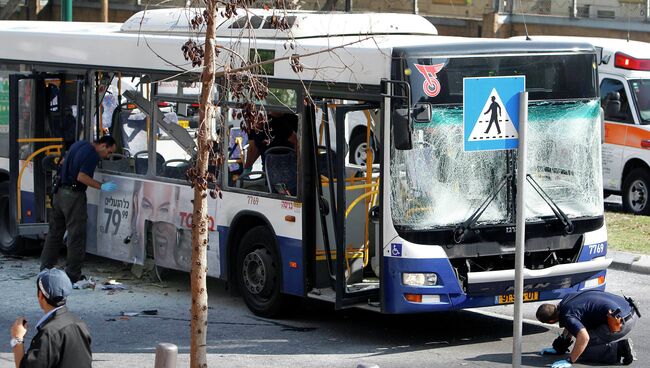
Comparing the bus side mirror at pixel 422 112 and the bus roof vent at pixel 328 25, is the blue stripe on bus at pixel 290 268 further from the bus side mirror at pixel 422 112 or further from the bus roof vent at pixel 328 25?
the bus roof vent at pixel 328 25

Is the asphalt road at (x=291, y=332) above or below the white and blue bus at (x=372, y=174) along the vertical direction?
below

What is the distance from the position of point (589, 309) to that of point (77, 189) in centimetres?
597

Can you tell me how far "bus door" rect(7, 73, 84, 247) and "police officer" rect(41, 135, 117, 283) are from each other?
971 mm

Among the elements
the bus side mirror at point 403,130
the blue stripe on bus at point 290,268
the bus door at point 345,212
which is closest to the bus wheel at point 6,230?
the blue stripe on bus at point 290,268

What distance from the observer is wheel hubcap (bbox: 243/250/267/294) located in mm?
11977

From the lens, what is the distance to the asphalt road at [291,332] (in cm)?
1052

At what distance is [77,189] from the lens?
13484mm

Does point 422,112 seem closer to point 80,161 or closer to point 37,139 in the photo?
point 80,161

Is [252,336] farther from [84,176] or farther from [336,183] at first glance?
[84,176]

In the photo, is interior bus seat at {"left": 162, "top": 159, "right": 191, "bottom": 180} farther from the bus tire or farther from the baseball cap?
the baseball cap

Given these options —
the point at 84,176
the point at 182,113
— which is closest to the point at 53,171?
the point at 84,176

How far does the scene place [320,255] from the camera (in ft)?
37.5

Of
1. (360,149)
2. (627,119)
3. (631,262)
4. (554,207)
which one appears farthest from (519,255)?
(627,119)

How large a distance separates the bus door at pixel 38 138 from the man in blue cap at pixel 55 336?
312 inches
